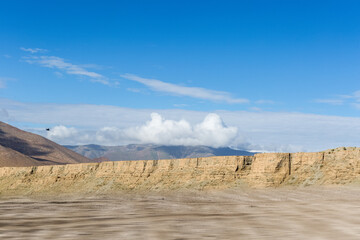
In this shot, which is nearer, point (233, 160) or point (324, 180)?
point (324, 180)

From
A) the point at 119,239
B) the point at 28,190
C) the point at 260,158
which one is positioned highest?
the point at 260,158

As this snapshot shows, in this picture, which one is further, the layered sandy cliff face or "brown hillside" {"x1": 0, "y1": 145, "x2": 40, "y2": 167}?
"brown hillside" {"x1": 0, "y1": 145, "x2": 40, "y2": 167}

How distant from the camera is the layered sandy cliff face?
43.6 m

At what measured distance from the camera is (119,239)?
11.4 meters

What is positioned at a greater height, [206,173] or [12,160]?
[206,173]

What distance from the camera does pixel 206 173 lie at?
51.7 meters

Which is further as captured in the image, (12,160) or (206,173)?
(12,160)

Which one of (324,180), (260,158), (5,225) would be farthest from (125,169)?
(5,225)

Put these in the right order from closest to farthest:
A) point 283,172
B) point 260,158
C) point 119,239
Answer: point 119,239, point 283,172, point 260,158

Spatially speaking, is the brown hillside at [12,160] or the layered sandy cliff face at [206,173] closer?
the layered sandy cliff face at [206,173]

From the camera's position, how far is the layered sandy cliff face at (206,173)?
43.6m

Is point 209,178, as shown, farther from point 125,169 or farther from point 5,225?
point 5,225

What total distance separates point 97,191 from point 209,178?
1735 cm

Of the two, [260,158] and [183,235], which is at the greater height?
[260,158]
